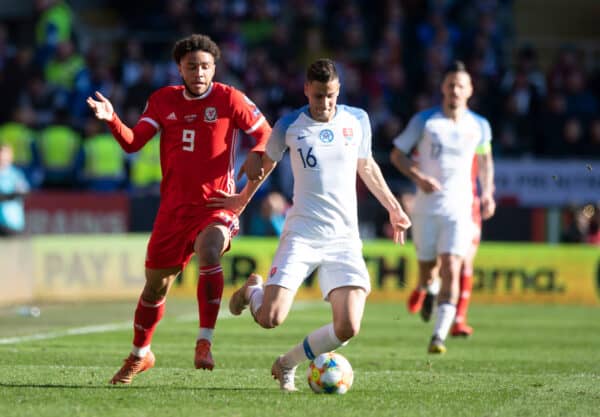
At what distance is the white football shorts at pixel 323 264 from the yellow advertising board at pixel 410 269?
11.3 m

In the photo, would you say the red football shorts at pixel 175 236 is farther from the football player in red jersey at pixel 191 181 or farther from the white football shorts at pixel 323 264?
the white football shorts at pixel 323 264

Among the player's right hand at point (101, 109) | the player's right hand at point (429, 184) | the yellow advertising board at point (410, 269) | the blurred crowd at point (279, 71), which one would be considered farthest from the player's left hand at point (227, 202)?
the blurred crowd at point (279, 71)

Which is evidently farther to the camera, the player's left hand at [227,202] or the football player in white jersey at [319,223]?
the player's left hand at [227,202]

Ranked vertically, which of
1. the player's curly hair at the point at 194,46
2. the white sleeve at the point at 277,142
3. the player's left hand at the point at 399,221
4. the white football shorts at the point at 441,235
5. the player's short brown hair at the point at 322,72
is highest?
the player's curly hair at the point at 194,46

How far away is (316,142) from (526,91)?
15841 mm

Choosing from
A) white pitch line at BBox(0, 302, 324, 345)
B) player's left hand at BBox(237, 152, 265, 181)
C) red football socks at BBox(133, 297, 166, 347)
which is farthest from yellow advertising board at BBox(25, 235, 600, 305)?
player's left hand at BBox(237, 152, 265, 181)

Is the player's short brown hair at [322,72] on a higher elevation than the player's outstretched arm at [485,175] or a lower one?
higher

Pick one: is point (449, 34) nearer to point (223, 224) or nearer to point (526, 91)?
point (526, 91)

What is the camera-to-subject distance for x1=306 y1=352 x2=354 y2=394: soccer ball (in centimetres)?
827

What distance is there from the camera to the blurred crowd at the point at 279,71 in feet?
74.7

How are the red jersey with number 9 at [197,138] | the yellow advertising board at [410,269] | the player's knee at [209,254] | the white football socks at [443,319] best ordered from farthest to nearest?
1. the yellow advertising board at [410,269]
2. the white football socks at [443,319]
3. the red jersey with number 9 at [197,138]
4. the player's knee at [209,254]

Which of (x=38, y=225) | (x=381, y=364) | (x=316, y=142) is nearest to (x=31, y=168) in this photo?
(x=38, y=225)

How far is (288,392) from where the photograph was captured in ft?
27.3

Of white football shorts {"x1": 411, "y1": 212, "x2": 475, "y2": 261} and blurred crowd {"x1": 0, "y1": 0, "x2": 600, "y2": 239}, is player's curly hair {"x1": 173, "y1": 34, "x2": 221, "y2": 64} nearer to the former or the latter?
white football shorts {"x1": 411, "y1": 212, "x2": 475, "y2": 261}
